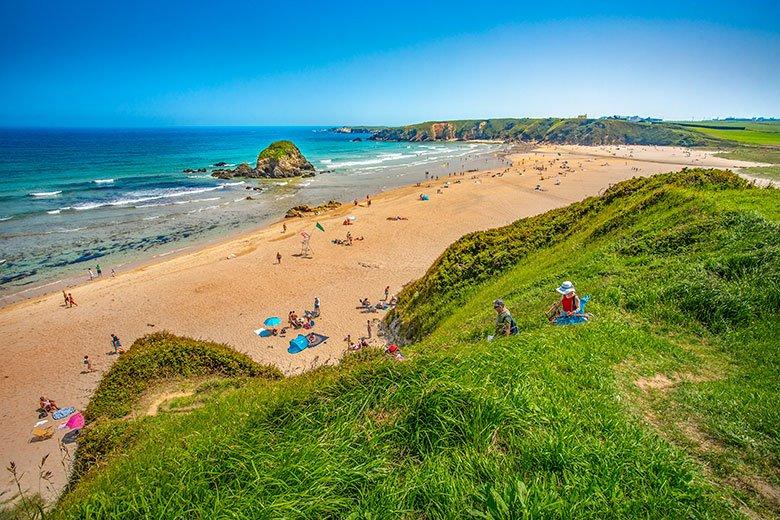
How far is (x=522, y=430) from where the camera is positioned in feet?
14.1

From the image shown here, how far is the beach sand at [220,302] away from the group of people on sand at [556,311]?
3.91 meters

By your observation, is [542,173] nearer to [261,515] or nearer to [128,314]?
[128,314]

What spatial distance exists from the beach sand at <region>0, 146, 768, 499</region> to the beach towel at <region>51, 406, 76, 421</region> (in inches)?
32.3

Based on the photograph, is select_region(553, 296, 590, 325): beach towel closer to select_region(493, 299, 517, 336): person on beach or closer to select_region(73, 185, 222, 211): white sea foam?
select_region(493, 299, 517, 336): person on beach

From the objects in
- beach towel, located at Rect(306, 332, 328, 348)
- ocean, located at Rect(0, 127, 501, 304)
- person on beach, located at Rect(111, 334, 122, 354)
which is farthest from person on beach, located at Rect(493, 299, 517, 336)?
ocean, located at Rect(0, 127, 501, 304)

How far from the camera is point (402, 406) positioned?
4812 mm

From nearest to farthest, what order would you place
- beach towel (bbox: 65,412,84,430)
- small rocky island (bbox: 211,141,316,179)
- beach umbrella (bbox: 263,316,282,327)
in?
beach towel (bbox: 65,412,84,430), beach umbrella (bbox: 263,316,282,327), small rocky island (bbox: 211,141,316,179)

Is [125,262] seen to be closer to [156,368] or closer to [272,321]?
[272,321]

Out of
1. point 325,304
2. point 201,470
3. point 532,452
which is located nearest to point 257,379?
point 201,470

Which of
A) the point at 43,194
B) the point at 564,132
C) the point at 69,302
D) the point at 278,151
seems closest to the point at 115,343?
the point at 69,302

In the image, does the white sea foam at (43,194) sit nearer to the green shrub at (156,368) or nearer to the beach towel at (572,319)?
the green shrub at (156,368)

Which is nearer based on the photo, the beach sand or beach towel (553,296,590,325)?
beach towel (553,296,590,325)

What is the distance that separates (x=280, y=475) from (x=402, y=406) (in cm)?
156

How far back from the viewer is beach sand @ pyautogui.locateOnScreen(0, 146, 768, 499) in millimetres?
16312
